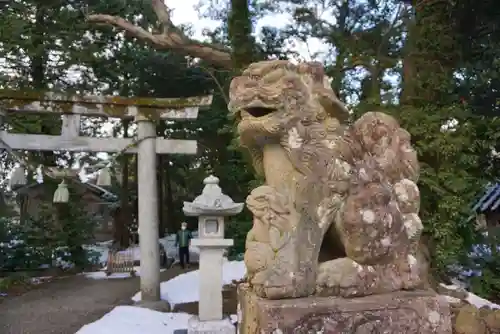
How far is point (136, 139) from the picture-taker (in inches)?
288

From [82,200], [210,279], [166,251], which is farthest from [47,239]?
[210,279]

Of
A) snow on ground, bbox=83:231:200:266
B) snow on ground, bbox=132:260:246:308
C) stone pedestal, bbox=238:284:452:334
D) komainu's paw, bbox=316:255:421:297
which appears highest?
komainu's paw, bbox=316:255:421:297

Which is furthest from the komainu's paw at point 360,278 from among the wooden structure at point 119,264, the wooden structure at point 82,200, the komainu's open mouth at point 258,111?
the wooden structure at point 82,200

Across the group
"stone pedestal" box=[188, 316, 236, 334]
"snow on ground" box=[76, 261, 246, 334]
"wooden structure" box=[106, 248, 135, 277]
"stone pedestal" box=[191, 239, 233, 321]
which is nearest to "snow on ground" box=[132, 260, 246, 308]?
"snow on ground" box=[76, 261, 246, 334]

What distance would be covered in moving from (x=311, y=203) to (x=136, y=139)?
17.9ft

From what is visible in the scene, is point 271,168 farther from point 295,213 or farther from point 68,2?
point 68,2

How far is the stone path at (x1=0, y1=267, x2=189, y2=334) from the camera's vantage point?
6199 millimetres

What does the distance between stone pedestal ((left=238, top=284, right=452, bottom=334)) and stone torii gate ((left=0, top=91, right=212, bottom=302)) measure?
4.99 m

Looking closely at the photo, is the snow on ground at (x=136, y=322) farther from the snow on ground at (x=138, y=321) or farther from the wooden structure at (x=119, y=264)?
the wooden structure at (x=119, y=264)

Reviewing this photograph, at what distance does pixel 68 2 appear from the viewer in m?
11.7

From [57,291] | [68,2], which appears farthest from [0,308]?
[68,2]

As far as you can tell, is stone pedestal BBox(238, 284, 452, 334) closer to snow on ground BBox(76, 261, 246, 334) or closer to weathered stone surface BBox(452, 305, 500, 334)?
weathered stone surface BBox(452, 305, 500, 334)

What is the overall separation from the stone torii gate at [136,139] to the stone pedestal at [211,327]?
5.01 ft

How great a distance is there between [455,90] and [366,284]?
5.70 m
